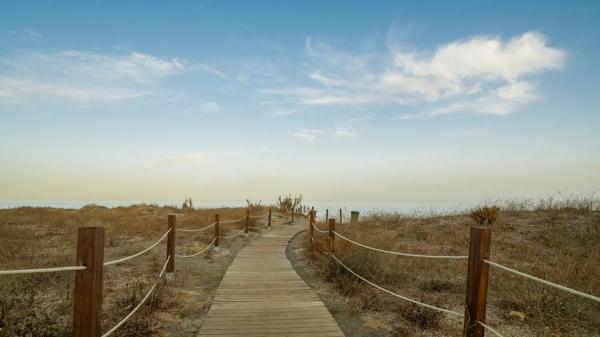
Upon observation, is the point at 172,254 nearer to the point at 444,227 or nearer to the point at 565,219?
the point at 444,227

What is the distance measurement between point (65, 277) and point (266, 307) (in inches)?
197

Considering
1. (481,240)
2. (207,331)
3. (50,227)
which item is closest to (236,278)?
(207,331)

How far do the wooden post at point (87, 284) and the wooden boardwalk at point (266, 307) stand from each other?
1.84 meters

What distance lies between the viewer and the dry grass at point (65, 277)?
532 cm

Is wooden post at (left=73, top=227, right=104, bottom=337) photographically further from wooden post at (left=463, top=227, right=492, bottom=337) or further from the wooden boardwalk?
wooden post at (left=463, top=227, right=492, bottom=337)

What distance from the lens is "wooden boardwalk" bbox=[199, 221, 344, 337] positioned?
5.39 meters

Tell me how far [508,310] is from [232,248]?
31.4ft

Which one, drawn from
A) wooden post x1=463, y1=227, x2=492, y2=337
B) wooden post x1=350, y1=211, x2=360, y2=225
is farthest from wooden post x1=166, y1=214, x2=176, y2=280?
wooden post x1=350, y1=211, x2=360, y2=225

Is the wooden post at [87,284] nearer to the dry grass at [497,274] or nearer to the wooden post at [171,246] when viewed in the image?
the dry grass at [497,274]

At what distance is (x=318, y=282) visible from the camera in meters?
8.79

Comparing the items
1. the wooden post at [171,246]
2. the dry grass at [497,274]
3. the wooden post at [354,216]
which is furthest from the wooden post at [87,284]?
the wooden post at [354,216]

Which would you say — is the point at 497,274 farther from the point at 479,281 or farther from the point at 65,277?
the point at 65,277

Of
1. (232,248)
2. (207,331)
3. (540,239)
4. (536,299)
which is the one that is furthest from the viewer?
(232,248)

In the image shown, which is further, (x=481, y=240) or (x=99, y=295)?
(x=481, y=240)
